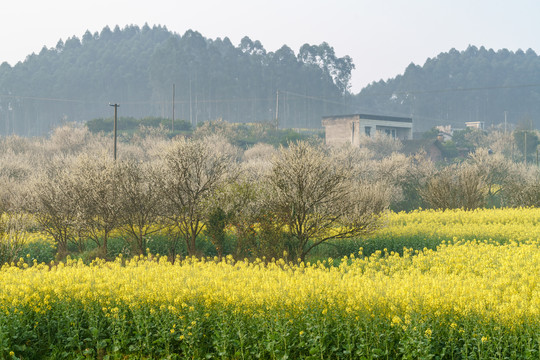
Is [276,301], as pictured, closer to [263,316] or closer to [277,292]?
[277,292]

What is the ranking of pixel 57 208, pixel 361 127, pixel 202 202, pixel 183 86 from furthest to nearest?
pixel 183 86 < pixel 361 127 < pixel 57 208 < pixel 202 202

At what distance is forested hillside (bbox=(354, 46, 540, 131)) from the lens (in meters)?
134

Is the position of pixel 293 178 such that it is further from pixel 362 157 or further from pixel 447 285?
pixel 362 157

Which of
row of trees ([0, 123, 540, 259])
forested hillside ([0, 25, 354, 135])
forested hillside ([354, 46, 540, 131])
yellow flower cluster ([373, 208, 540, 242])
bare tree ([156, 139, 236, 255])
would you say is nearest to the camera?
row of trees ([0, 123, 540, 259])

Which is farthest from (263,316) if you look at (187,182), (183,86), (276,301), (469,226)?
(183,86)

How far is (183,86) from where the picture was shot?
114062 millimetres

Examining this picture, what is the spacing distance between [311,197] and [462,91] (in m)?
131

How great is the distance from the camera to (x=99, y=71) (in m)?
126

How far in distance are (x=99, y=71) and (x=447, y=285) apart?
127m

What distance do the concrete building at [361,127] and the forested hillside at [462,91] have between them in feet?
173

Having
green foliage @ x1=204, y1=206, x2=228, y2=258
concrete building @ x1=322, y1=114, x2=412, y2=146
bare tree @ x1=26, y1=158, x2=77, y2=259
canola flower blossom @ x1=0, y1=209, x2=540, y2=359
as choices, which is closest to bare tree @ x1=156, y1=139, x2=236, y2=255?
green foliage @ x1=204, y1=206, x2=228, y2=258

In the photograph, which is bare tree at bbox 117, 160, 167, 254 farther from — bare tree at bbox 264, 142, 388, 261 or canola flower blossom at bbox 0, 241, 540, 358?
canola flower blossom at bbox 0, 241, 540, 358

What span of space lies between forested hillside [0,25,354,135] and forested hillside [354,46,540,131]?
23506mm

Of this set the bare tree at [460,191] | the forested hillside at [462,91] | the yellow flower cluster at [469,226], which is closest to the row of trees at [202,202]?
the yellow flower cluster at [469,226]
